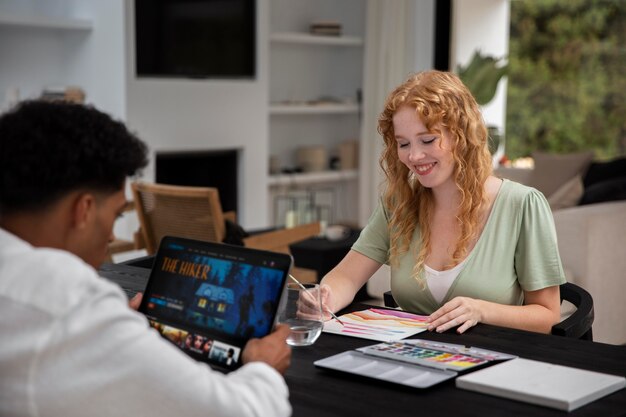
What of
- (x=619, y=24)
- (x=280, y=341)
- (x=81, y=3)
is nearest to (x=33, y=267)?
(x=280, y=341)

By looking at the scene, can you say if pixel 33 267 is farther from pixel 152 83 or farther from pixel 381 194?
pixel 152 83

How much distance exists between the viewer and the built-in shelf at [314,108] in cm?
726

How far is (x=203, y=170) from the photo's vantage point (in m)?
6.85

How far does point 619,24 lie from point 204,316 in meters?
8.60

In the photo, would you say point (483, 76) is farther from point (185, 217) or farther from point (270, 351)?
point (270, 351)

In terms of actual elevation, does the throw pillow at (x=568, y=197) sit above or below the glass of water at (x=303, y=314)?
below

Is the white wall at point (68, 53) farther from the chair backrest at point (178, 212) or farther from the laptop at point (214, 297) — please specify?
the laptop at point (214, 297)

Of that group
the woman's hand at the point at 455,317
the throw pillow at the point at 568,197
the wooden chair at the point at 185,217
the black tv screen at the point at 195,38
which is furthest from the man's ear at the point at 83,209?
the black tv screen at the point at 195,38

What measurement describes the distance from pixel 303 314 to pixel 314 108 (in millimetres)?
5616

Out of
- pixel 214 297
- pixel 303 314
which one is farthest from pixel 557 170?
pixel 214 297

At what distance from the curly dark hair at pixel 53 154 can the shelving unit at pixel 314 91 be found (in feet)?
19.2

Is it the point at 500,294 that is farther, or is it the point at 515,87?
the point at 515,87

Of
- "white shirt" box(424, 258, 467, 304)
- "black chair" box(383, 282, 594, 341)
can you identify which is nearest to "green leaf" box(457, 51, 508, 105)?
"black chair" box(383, 282, 594, 341)

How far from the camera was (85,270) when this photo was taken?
120cm
